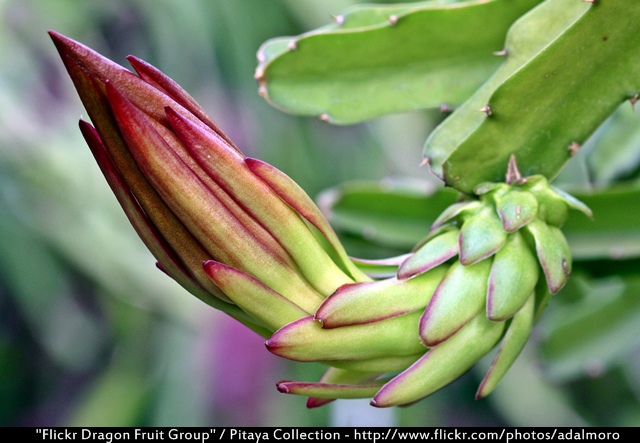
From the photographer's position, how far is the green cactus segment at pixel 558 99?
570 millimetres

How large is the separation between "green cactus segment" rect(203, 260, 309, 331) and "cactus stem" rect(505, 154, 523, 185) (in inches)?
9.9

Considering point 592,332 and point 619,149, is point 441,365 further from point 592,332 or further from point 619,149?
point 592,332

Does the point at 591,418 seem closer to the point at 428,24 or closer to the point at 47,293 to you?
the point at 428,24

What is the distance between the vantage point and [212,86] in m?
2.29

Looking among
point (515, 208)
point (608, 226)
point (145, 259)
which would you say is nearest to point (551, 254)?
point (515, 208)

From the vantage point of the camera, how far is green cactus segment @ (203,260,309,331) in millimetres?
479

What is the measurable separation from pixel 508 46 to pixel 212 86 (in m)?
1.79

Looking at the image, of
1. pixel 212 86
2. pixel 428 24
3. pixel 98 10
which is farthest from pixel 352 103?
pixel 98 10

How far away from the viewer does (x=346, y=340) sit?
1.66 feet

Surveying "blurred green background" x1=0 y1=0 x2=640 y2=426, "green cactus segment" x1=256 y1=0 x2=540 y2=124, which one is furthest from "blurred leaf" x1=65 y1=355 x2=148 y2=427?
"green cactus segment" x1=256 y1=0 x2=540 y2=124

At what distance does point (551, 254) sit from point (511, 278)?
2.1 inches

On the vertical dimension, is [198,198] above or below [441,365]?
above
